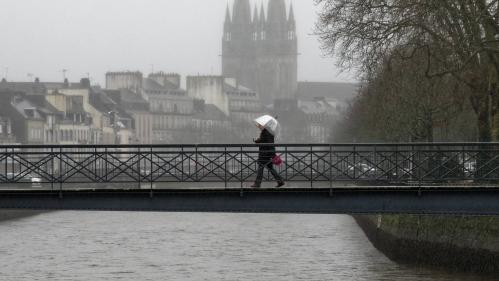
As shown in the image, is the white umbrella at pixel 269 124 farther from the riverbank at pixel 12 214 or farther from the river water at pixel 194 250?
the riverbank at pixel 12 214

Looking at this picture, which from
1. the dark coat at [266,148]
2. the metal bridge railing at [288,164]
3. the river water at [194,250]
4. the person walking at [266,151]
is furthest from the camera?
the river water at [194,250]

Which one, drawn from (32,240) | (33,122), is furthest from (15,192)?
(33,122)

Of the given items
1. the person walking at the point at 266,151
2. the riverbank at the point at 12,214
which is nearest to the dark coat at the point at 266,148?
the person walking at the point at 266,151

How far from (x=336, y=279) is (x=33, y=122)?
127114 millimetres

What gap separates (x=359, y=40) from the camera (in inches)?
2018

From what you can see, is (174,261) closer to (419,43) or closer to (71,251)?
(71,251)

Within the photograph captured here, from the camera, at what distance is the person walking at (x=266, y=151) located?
120 feet

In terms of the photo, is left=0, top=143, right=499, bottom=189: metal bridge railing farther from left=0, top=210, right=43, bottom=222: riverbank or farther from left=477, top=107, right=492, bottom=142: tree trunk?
left=0, top=210, right=43, bottom=222: riverbank

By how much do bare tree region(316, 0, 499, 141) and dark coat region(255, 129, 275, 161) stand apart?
11.2 metres

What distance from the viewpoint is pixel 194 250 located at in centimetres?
5762

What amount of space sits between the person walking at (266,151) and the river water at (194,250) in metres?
7.87

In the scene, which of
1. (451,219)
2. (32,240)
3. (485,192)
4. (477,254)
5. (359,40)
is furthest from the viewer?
(32,240)

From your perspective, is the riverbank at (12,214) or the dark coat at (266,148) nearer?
the dark coat at (266,148)

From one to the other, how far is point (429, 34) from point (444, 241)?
763cm
